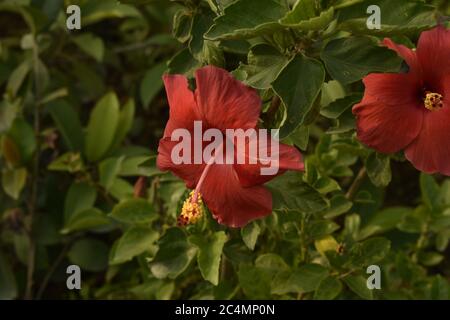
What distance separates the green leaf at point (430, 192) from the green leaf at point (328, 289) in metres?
0.35

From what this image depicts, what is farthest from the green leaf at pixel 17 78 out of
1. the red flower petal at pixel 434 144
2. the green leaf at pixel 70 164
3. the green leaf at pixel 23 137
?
the red flower petal at pixel 434 144

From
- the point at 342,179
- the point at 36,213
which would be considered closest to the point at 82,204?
the point at 36,213

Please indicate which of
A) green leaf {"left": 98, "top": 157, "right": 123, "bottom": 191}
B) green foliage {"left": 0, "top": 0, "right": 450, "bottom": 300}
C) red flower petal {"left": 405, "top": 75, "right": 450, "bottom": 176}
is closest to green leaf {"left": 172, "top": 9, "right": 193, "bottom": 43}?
green foliage {"left": 0, "top": 0, "right": 450, "bottom": 300}

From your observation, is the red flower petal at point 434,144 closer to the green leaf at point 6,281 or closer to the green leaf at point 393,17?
the green leaf at point 393,17

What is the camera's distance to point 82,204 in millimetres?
1759

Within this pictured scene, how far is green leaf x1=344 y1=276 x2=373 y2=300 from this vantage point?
4.48 feet

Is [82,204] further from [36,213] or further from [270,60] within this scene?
[270,60]

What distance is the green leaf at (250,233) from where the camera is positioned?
122 centimetres

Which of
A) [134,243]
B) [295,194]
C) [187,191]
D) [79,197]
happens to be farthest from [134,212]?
[295,194]

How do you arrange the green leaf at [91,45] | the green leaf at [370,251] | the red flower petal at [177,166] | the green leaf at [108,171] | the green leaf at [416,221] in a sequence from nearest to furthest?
the red flower petal at [177,166], the green leaf at [370,251], the green leaf at [416,221], the green leaf at [108,171], the green leaf at [91,45]

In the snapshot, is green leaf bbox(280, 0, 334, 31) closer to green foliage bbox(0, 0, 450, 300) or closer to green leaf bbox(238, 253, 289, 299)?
green foliage bbox(0, 0, 450, 300)

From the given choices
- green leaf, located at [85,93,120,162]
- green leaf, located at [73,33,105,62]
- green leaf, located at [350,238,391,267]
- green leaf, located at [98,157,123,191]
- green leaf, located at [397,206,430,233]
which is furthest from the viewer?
green leaf, located at [73,33,105,62]

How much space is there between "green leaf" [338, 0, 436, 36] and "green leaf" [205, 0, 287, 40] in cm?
9

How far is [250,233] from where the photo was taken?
48.6 inches
